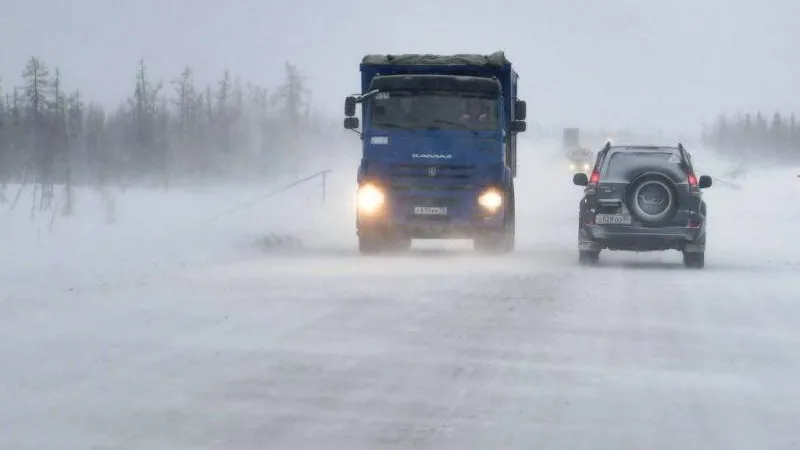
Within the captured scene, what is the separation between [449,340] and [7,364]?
355 cm

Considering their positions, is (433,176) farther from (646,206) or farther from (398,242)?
(646,206)

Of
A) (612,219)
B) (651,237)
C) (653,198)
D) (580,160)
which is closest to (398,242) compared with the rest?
(612,219)

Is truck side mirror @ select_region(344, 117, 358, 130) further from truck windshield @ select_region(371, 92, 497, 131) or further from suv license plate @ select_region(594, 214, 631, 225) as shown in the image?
suv license plate @ select_region(594, 214, 631, 225)

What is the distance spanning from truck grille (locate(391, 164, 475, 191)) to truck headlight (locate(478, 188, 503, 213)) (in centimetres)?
29

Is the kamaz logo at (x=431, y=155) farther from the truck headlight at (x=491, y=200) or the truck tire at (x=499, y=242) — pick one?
the truck tire at (x=499, y=242)

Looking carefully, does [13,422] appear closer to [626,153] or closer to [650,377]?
[650,377]

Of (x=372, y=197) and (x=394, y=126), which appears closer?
(x=394, y=126)

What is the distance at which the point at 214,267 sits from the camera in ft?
59.4

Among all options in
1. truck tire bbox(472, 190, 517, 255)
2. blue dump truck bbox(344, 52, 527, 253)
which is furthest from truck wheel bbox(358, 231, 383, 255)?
truck tire bbox(472, 190, 517, 255)

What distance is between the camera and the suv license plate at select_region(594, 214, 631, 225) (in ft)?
61.8

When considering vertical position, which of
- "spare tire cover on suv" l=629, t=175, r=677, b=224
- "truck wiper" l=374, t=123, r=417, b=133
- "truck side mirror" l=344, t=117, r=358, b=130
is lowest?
"spare tire cover on suv" l=629, t=175, r=677, b=224

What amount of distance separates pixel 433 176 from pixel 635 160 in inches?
138

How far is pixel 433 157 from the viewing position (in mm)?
21031

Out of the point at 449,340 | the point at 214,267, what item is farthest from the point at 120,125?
the point at 449,340
